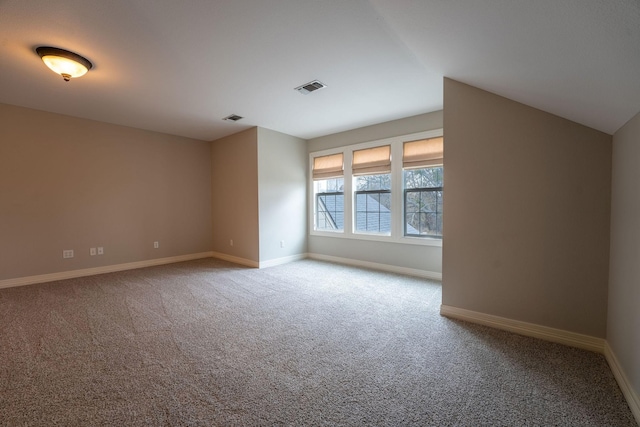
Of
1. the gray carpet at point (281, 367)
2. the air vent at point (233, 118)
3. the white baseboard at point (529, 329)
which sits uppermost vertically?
the air vent at point (233, 118)

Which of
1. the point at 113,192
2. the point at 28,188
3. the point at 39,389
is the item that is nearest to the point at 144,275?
the point at 113,192

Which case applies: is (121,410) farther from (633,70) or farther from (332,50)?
(633,70)

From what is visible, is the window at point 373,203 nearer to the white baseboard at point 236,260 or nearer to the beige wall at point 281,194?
the beige wall at point 281,194

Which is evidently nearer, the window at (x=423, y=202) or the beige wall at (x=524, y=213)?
the beige wall at (x=524, y=213)

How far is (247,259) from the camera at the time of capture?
4906 millimetres

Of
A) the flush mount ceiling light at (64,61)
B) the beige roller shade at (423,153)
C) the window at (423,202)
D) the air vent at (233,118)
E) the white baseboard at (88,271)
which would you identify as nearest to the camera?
the flush mount ceiling light at (64,61)

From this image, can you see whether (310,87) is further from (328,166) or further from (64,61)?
(64,61)

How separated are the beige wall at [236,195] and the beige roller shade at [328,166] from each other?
130cm

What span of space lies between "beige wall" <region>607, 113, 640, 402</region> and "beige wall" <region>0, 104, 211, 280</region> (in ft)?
19.5

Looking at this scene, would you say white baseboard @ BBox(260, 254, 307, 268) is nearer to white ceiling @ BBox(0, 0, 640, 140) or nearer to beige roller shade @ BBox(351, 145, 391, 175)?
beige roller shade @ BBox(351, 145, 391, 175)

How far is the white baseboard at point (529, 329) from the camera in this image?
6.62 feet

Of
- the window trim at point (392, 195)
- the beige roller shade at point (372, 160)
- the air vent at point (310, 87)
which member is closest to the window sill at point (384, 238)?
the window trim at point (392, 195)

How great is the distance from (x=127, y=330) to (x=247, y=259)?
2.57 m

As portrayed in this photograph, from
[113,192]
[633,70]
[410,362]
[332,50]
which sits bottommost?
[410,362]
